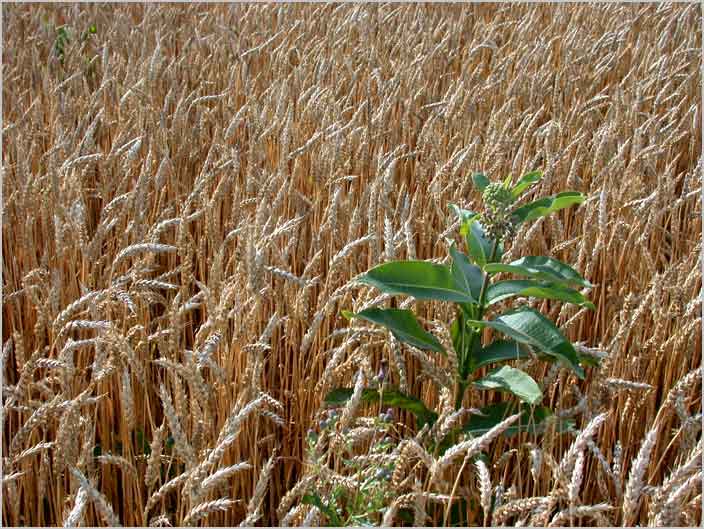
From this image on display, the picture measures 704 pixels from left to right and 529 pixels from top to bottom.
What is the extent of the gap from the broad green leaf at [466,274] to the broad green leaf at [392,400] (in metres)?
0.18

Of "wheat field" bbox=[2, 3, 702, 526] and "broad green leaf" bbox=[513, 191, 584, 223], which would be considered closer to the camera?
"wheat field" bbox=[2, 3, 702, 526]

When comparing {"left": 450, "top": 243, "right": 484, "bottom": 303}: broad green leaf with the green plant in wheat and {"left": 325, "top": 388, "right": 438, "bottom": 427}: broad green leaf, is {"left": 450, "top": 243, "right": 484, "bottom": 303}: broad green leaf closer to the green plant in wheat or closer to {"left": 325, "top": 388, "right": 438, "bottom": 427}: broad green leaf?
the green plant in wheat

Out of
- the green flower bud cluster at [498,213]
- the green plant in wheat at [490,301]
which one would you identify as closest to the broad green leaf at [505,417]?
the green plant in wheat at [490,301]

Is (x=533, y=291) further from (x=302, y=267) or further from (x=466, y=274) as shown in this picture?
(x=302, y=267)

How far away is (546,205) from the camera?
1.14 meters

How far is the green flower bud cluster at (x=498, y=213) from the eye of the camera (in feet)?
3.42

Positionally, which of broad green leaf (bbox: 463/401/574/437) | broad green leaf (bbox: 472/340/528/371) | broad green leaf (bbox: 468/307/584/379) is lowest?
broad green leaf (bbox: 463/401/574/437)

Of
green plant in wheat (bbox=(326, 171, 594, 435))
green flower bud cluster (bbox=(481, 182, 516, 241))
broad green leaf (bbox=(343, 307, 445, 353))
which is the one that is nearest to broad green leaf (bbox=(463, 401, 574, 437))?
green plant in wheat (bbox=(326, 171, 594, 435))

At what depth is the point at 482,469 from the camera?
0.76 metres

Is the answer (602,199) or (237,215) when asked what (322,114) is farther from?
(602,199)

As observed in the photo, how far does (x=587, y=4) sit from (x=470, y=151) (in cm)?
203

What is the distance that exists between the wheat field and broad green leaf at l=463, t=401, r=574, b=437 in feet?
0.11

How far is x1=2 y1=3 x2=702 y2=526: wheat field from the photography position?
3.22ft

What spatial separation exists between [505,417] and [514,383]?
0.11 m
